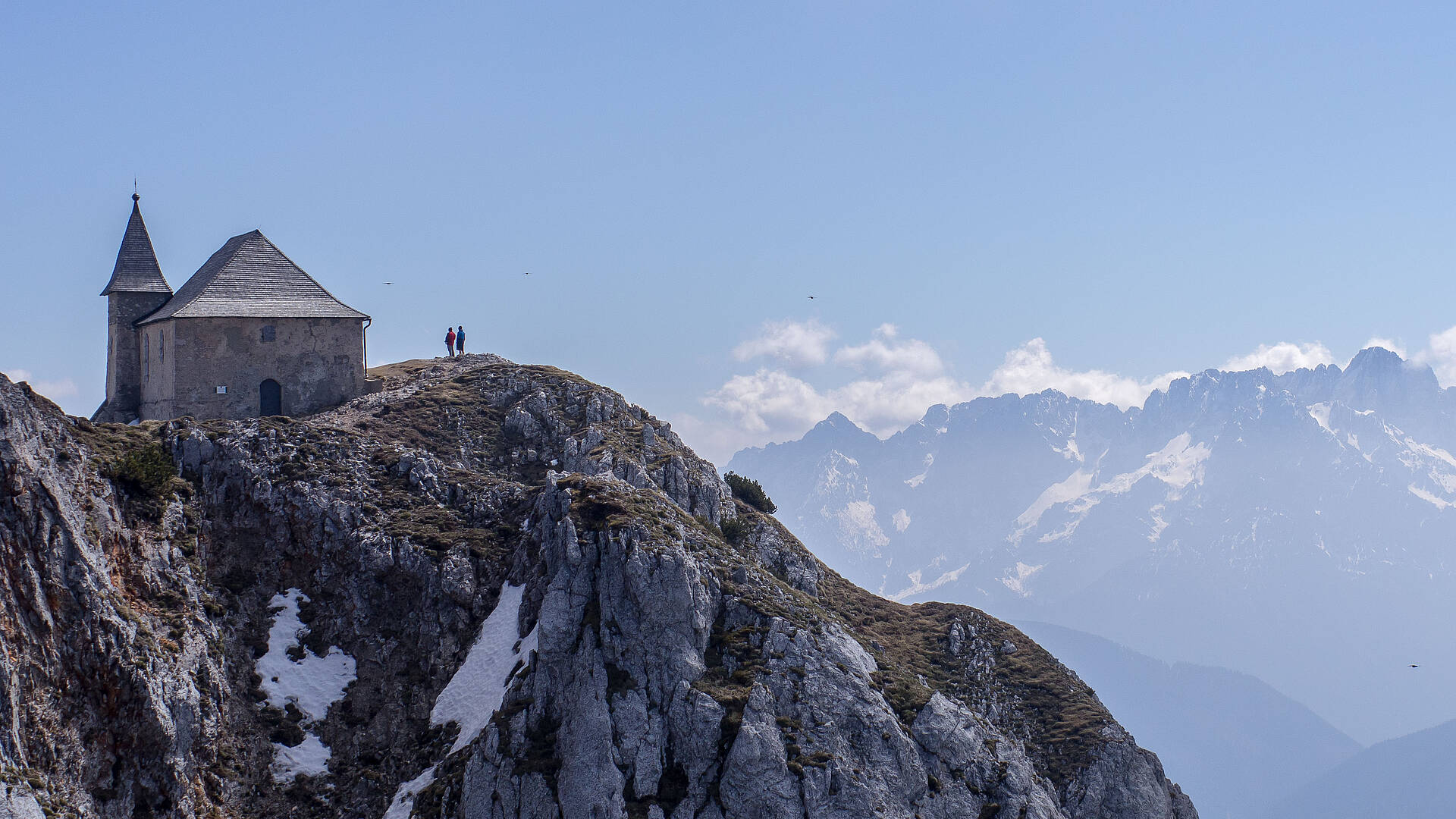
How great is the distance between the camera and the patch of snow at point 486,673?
181 ft

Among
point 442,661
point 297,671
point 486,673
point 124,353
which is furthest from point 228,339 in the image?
point 486,673

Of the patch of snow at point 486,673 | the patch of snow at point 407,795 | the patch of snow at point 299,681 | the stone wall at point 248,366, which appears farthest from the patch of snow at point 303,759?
the stone wall at point 248,366

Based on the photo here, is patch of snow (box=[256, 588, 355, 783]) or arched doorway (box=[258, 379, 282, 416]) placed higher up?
arched doorway (box=[258, 379, 282, 416])

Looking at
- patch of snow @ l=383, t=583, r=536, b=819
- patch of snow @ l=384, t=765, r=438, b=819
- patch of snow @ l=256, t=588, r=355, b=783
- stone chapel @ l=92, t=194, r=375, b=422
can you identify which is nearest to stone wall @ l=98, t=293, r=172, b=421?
stone chapel @ l=92, t=194, r=375, b=422

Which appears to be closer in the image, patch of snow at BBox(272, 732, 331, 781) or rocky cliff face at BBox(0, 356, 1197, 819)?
rocky cliff face at BBox(0, 356, 1197, 819)

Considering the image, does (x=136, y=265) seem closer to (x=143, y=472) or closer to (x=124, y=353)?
(x=124, y=353)

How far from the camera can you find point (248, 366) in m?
73.3

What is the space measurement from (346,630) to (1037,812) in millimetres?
34700

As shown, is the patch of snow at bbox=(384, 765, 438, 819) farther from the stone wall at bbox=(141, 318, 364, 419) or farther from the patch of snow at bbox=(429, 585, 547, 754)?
the stone wall at bbox=(141, 318, 364, 419)

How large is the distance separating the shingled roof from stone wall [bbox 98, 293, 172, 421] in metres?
1.49

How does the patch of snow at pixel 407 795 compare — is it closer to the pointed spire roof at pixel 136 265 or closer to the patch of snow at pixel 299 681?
the patch of snow at pixel 299 681

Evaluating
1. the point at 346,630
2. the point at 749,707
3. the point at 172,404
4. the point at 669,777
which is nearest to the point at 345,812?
the point at 346,630

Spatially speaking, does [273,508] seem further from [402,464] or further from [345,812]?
[345,812]

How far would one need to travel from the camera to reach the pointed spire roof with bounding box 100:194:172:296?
254 feet
